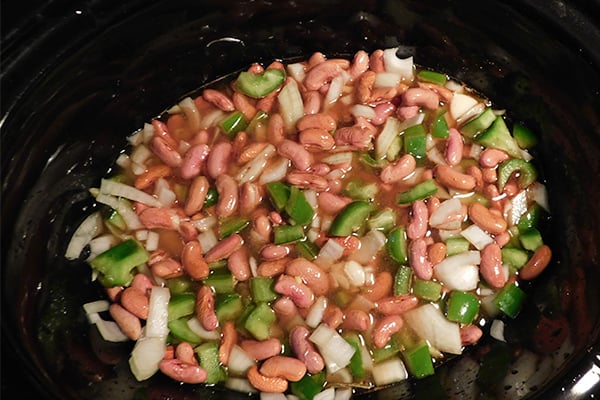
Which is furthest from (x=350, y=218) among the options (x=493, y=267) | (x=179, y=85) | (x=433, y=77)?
(x=179, y=85)

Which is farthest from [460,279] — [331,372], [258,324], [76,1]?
[76,1]

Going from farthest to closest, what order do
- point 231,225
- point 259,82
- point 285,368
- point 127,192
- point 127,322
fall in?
point 259,82 → point 127,192 → point 231,225 → point 127,322 → point 285,368

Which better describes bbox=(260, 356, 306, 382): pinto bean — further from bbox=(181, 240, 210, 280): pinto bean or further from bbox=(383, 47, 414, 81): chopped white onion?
bbox=(383, 47, 414, 81): chopped white onion

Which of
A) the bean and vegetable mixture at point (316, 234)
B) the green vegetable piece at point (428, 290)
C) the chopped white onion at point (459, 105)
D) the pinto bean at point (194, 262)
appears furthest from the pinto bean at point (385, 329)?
the chopped white onion at point (459, 105)

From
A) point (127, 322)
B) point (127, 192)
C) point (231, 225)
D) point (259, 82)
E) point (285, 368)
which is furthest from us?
point (259, 82)

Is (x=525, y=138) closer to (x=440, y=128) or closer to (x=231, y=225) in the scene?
(x=440, y=128)

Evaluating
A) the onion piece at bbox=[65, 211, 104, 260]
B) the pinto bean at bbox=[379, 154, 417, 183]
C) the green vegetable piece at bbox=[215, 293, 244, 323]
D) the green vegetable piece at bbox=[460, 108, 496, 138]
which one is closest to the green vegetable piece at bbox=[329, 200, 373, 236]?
the pinto bean at bbox=[379, 154, 417, 183]

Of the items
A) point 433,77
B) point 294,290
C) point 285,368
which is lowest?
point 285,368
